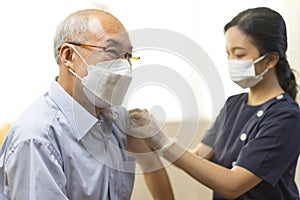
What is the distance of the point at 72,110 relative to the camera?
1.37 m

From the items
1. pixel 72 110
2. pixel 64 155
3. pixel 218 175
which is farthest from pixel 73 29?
pixel 218 175

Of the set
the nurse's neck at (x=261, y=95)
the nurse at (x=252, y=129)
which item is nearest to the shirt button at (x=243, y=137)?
the nurse at (x=252, y=129)

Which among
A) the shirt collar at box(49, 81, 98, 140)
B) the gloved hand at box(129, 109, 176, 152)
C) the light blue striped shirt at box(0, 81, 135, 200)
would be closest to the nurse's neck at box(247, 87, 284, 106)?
the gloved hand at box(129, 109, 176, 152)

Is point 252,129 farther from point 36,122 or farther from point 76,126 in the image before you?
point 36,122

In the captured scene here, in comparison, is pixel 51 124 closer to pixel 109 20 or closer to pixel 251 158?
pixel 109 20

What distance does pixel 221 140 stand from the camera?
188 centimetres

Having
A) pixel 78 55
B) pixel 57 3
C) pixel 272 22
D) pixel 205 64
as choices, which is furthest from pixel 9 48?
pixel 272 22

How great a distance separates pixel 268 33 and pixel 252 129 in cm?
36

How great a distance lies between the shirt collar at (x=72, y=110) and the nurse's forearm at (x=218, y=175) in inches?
14.7

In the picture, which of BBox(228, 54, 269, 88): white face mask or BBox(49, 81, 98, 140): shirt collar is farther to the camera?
BBox(228, 54, 269, 88): white face mask

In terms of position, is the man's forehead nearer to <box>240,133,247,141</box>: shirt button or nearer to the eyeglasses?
the eyeglasses

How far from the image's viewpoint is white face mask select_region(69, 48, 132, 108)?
53.7 inches

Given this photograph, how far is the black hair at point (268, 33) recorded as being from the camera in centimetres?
175

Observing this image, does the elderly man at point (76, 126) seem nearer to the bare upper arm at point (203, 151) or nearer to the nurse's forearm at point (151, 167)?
the nurse's forearm at point (151, 167)
